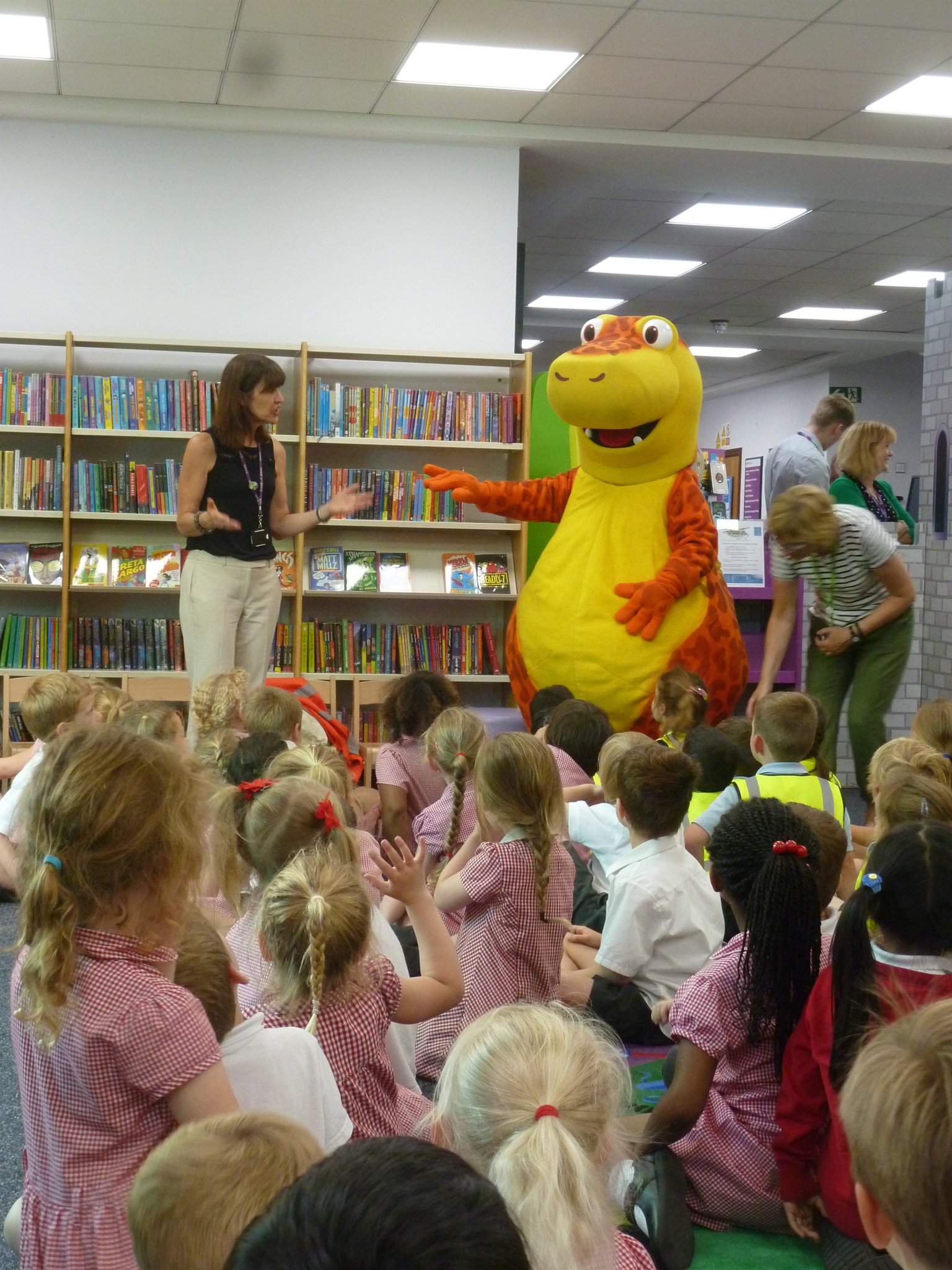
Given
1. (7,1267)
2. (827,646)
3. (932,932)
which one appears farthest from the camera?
(827,646)

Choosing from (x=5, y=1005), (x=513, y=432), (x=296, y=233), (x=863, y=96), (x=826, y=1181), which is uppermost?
(x=863, y=96)

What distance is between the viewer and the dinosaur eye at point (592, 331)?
4.66 meters

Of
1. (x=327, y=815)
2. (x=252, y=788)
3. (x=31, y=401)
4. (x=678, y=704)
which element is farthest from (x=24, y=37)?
(x=327, y=815)

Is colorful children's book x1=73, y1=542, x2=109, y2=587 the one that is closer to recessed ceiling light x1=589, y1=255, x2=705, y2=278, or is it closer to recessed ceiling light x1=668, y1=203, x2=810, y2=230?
recessed ceiling light x1=668, y1=203, x2=810, y2=230

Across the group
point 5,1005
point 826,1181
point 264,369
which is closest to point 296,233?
point 264,369

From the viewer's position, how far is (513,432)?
5.36 metres

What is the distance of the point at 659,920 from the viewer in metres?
2.33

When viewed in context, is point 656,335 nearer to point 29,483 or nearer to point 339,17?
point 339,17

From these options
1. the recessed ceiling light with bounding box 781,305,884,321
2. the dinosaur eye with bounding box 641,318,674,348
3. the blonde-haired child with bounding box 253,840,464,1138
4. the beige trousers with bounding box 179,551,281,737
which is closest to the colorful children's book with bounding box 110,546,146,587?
the beige trousers with bounding box 179,551,281,737

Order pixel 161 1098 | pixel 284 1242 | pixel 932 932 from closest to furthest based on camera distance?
pixel 284 1242 → pixel 161 1098 → pixel 932 932

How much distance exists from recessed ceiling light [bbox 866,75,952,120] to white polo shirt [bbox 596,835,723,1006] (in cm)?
374

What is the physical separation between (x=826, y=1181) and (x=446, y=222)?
4529mm

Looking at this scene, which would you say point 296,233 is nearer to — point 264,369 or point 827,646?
point 264,369

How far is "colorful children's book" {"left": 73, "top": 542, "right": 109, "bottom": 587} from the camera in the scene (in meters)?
5.11
